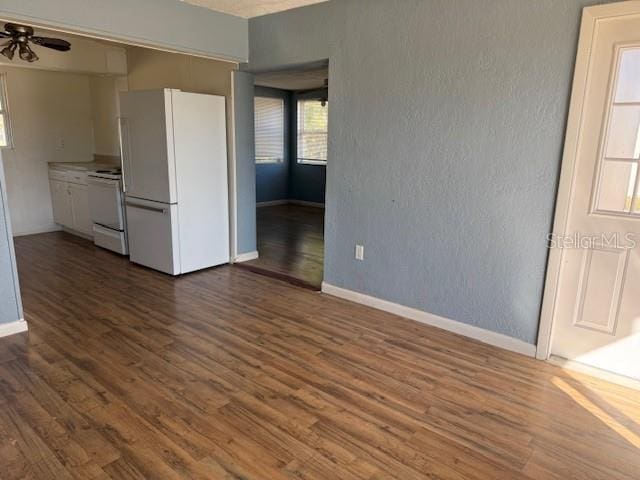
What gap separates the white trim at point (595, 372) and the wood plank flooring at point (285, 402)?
0.18 ft

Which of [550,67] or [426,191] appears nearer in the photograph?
[550,67]

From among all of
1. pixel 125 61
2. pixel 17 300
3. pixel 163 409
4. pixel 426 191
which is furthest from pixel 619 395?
pixel 125 61

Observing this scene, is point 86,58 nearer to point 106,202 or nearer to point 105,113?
point 105,113

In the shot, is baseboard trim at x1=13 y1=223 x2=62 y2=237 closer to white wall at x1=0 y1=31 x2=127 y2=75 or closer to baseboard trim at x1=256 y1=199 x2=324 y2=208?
white wall at x1=0 y1=31 x2=127 y2=75

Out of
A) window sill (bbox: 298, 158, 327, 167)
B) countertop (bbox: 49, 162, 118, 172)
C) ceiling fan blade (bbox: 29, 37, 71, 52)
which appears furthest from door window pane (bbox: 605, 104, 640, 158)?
window sill (bbox: 298, 158, 327, 167)

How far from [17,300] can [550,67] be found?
12.6 ft

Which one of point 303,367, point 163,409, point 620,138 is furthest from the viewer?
point 303,367

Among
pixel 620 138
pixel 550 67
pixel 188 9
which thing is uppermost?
pixel 188 9

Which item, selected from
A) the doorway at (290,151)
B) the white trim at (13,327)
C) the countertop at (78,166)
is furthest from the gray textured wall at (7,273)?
the doorway at (290,151)

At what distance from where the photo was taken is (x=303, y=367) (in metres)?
2.70

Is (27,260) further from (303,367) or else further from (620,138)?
(620,138)

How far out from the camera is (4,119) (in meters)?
5.81

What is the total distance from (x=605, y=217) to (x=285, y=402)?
2122 mm

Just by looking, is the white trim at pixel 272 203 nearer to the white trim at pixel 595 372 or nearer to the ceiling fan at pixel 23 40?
the ceiling fan at pixel 23 40
